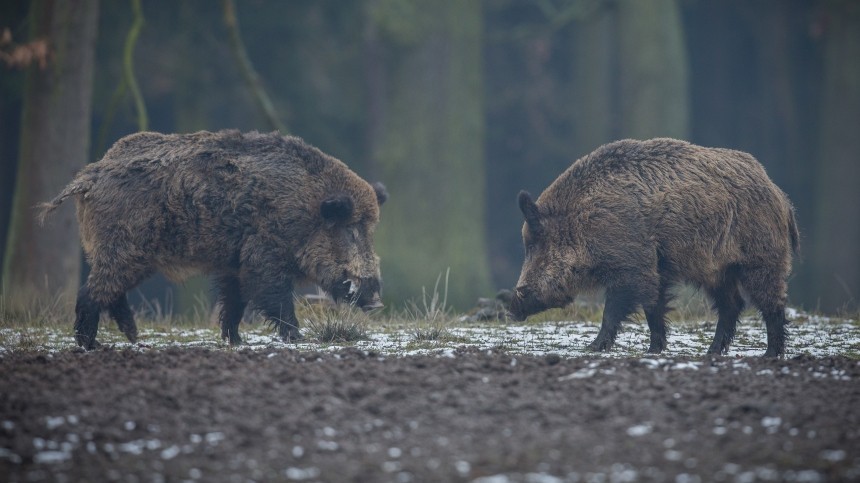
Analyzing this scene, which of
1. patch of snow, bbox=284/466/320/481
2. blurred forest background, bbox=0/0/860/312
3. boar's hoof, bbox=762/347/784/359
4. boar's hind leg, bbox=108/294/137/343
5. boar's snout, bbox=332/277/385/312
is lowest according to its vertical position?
patch of snow, bbox=284/466/320/481

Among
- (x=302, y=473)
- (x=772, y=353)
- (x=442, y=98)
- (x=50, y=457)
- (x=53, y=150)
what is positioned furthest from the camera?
(x=442, y=98)

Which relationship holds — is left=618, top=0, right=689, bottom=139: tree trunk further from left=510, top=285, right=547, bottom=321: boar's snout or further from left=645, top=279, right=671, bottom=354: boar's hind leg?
left=645, top=279, right=671, bottom=354: boar's hind leg

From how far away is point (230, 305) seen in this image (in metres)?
8.94

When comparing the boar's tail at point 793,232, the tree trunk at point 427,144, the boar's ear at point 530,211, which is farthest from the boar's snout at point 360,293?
the tree trunk at point 427,144

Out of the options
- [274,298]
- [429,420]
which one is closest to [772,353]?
[429,420]

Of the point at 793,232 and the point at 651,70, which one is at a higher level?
the point at 651,70

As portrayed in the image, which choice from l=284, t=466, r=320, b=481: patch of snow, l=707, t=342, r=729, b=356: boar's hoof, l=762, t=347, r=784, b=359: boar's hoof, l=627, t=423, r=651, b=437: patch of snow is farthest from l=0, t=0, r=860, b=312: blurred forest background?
l=627, t=423, r=651, b=437: patch of snow

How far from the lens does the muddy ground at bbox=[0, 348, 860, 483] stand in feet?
15.0

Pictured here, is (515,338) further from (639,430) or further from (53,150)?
(53,150)

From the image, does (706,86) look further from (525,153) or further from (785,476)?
(785,476)

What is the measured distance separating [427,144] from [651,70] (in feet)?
13.8

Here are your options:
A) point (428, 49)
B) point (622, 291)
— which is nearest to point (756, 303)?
point (622, 291)

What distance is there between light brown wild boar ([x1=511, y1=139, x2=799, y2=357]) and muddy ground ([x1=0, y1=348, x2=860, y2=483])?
166 centimetres

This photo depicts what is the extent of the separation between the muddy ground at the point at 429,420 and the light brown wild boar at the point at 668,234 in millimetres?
1656
